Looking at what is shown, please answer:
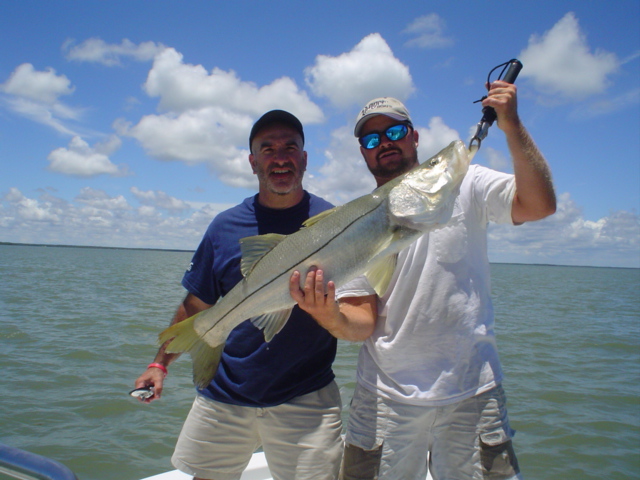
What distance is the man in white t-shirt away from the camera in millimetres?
2775

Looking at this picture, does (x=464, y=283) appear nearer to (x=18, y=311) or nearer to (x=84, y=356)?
(x=84, y=356)

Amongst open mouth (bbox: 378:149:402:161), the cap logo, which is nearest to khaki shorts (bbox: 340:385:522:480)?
open mouth (bbox: 378:149:402:161)

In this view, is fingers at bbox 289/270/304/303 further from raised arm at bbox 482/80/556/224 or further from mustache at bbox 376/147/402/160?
raised arm at bbox 482/80/556/224

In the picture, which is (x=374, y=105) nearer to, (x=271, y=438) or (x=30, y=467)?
(x=271, y=438)

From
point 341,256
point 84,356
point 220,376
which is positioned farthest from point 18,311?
point 341,256

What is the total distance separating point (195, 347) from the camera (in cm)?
319

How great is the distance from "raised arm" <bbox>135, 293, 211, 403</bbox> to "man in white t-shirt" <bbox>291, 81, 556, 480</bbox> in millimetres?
1394

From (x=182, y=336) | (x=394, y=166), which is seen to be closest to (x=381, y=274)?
(x=394, y=166)

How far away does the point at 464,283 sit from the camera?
2902 mm

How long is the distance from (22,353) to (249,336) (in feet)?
34.7

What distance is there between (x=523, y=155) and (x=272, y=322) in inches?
78.9

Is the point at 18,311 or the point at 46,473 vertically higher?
the point at 46,473

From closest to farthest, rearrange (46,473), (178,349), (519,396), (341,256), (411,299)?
(46,473), (341,256), (411,299), (178,349), (519,396)

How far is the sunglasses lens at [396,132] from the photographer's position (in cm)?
336
